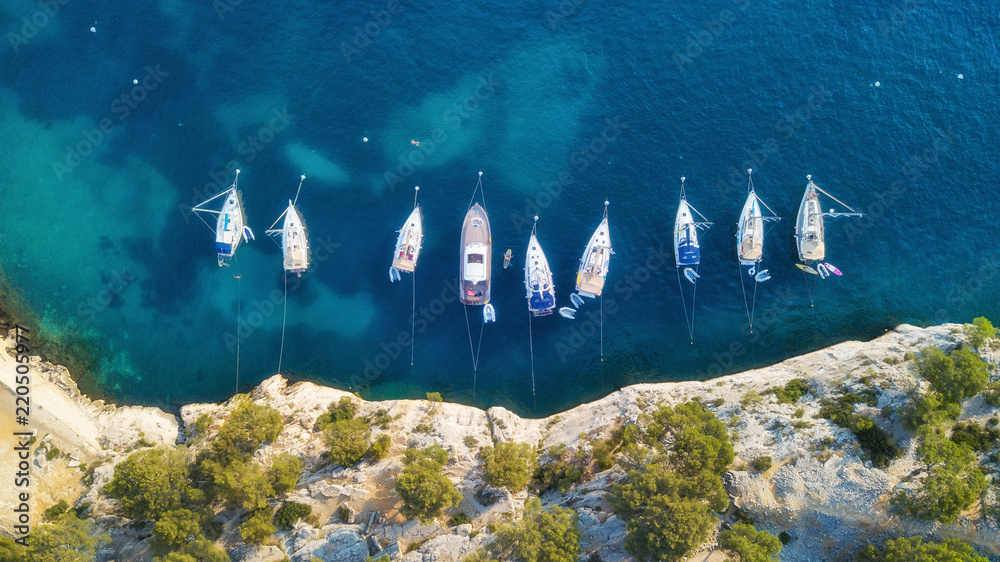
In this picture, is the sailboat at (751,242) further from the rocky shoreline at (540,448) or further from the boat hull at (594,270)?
the boat hull at (594,270)

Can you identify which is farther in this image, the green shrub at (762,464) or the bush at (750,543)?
the green shrub at (762,464)

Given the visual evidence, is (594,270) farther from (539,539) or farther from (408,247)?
(539,539)

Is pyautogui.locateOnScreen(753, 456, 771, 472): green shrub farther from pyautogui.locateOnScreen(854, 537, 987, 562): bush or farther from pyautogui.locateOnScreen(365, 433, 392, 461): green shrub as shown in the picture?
pyautogui.locateOnScreen(365, 433, 392, 461): green shrub

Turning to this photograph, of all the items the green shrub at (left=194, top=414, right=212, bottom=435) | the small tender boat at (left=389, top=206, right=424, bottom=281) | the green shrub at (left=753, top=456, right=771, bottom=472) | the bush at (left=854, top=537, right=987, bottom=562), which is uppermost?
the small tender boat at (left=389, top=206, right=424, bottom=281)

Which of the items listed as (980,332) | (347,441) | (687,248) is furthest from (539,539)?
(980,332)

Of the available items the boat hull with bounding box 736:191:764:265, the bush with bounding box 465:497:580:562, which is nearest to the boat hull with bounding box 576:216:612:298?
the boat hull with bounding box 736:191:764:265

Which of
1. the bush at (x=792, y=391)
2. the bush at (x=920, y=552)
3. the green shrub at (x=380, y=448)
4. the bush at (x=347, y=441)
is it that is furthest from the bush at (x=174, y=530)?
the bush at (x=920, y=552)

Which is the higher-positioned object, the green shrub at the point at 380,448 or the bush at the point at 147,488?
the green shrub at the point at 380,448
